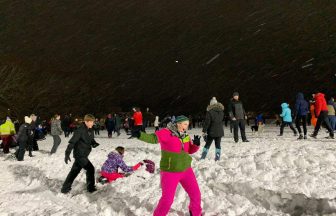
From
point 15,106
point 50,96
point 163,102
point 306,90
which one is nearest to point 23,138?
point 15,106

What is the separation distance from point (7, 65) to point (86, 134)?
44.6m

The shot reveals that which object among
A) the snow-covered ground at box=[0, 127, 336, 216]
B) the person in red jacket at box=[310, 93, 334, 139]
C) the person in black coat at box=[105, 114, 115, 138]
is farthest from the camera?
the person in black coat at box=[105, 114, 115, 138]

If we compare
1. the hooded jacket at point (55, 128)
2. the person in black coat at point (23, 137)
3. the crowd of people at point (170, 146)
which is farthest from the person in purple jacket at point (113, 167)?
the hooded jacket at point (55, 128)

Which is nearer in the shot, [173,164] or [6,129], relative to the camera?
[173,164]

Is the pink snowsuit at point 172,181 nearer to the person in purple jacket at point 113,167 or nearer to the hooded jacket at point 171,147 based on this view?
the hooded jacket at point 171,147

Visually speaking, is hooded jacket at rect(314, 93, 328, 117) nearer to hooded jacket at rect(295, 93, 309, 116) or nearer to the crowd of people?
the crowd of people

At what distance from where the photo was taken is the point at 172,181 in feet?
16.9

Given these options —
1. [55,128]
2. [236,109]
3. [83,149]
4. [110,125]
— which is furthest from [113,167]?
[110,125]

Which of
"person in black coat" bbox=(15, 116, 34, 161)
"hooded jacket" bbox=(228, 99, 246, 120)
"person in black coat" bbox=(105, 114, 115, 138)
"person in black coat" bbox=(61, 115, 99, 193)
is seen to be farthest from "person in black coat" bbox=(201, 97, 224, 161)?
"person in black coat" bbox=(105, 114, 115, 138)

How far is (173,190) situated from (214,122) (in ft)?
17.2

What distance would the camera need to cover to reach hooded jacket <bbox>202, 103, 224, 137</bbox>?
10.1m

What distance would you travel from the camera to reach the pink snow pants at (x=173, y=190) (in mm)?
5105

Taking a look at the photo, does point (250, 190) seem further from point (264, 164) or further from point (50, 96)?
point (50, 96)

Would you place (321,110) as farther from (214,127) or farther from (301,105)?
(214,127)
